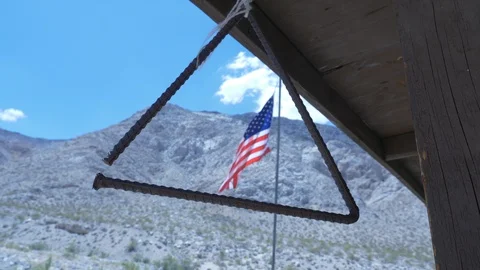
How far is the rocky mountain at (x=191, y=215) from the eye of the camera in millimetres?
26250

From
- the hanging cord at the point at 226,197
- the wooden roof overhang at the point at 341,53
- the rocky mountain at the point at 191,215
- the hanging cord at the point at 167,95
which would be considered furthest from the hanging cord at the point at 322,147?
the rocky mountain at the point at 191,215

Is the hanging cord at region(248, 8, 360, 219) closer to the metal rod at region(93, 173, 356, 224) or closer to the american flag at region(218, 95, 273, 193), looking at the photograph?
the metal rod at region(93, 173, 356, 224)

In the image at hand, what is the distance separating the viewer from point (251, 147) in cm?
742

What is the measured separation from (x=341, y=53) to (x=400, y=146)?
0.99 meters

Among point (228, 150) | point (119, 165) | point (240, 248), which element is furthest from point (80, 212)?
point (228, 150)

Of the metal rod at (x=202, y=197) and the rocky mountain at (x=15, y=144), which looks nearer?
the metal rod at (x=202, y=197)

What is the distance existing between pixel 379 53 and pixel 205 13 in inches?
30.4

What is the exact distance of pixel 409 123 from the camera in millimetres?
2361

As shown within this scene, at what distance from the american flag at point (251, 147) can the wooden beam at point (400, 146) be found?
4447 millimetres

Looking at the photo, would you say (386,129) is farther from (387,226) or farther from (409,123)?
(387,226)

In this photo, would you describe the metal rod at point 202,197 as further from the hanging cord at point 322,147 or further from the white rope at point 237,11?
the white rope at point 237,11

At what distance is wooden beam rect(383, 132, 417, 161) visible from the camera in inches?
96.1

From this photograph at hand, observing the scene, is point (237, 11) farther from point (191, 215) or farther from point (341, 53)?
point (191, 215)

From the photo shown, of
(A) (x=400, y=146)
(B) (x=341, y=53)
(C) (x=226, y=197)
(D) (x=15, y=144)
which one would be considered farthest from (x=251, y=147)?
(D) (x=15, y=144)
